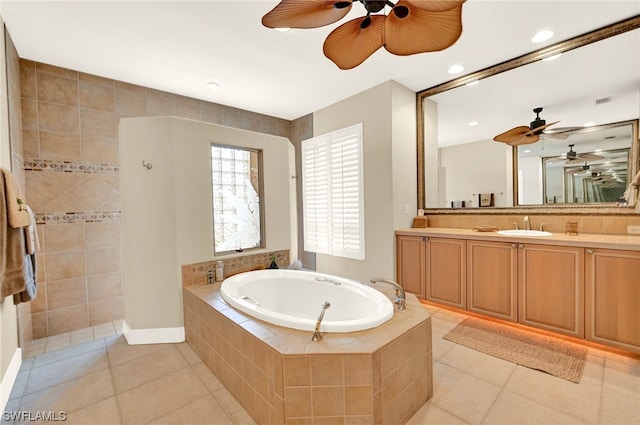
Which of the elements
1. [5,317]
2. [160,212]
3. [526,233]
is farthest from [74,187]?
[526,233]

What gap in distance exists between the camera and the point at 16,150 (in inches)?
91.4

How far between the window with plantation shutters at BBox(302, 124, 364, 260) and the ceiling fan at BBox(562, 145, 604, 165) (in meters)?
2.05

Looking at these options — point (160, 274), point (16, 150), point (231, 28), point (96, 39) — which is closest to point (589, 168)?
point (231, 28)

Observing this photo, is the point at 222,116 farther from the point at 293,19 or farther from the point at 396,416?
the point at 396,416

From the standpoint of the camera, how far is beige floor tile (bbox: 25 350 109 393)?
1957mm

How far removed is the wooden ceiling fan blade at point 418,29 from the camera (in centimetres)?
139

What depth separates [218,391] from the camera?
1.85 metres

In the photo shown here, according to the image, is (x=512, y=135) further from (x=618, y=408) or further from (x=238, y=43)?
(x=238, y=43)

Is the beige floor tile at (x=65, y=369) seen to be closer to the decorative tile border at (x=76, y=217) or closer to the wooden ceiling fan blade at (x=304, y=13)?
the decorative tile border at (x=76, y=217)

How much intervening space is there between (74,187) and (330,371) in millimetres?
3092

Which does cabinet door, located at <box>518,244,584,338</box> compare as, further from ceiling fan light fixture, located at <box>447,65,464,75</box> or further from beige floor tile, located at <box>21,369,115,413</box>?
beige floor tile, located at <box>21,369,115,413</box>

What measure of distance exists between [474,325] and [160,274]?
300 cm

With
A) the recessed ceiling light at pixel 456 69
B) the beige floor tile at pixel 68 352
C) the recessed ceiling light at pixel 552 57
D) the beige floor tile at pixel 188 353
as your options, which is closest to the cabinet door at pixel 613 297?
the recessed ceiling light at pixel 552 57

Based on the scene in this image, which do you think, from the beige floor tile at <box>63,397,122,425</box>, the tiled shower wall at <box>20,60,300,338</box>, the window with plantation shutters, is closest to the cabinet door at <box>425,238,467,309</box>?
the window with plantation shutters
